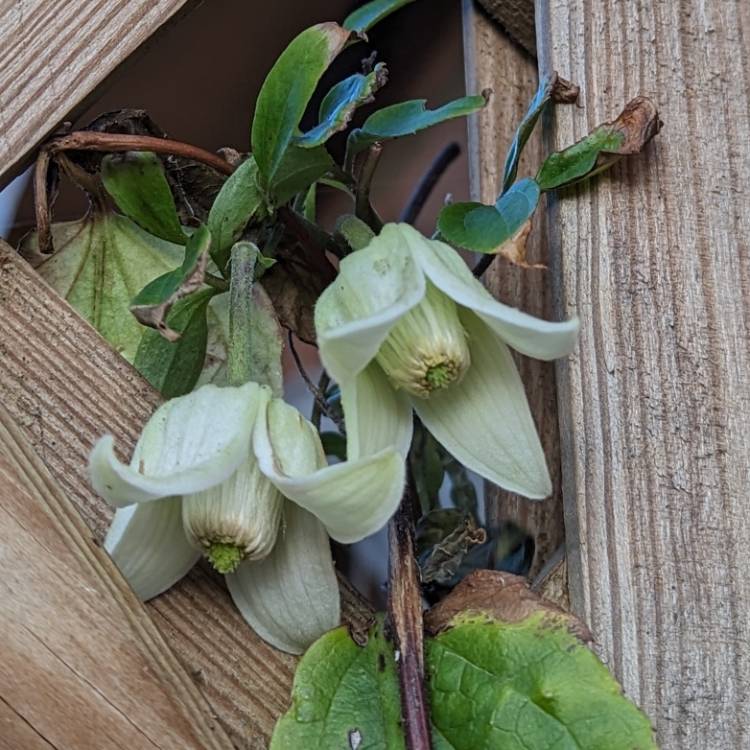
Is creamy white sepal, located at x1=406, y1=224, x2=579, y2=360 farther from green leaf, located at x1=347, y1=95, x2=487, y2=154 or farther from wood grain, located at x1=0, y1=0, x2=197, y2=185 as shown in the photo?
wood grain, located at x1=0, y1=0, x2=197, y2=185

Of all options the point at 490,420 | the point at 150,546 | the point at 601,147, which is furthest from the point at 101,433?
the point at 601,147

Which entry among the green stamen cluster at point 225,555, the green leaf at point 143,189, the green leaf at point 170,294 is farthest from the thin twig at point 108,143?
the green stamen cluster at point 225,555

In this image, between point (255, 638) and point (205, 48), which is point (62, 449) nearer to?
point (255, 638)

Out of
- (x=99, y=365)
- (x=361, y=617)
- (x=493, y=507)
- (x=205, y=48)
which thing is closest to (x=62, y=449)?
(x=99, y=365)

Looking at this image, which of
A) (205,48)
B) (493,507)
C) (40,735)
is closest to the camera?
(40,735)

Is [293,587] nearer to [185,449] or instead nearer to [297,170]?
[185,449]

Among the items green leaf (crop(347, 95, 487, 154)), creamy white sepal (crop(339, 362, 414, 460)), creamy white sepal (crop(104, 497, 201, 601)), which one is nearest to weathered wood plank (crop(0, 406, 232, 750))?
creamy white sepal (crop(104, 497, 201, 601))
